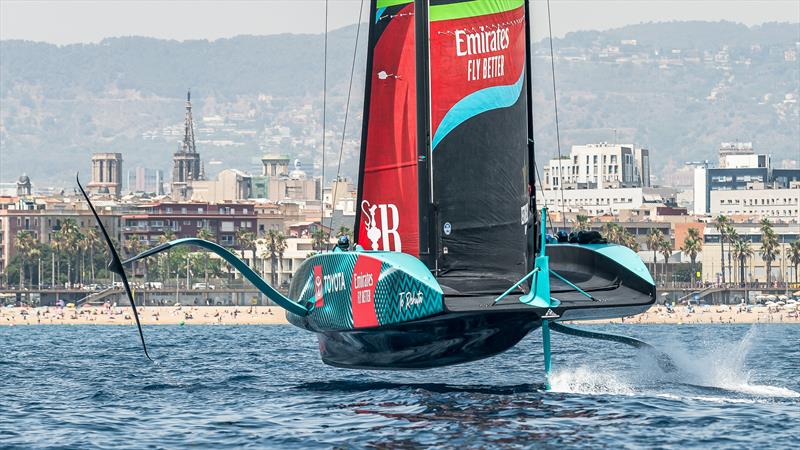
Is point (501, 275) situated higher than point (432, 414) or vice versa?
point (501, 275)

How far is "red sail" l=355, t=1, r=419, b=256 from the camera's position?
1133 inches

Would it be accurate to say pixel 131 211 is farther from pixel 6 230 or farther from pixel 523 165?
pixel 523 165

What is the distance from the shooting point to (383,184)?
29.2 m

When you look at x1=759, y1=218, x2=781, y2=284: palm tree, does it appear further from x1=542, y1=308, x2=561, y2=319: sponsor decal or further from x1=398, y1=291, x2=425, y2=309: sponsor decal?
x1=398, y1=291, x2=425, y2=309: sponsor decal

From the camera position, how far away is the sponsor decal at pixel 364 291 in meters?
26.5

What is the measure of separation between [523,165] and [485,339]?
291 cm

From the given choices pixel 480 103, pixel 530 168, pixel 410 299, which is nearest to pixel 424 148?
pixel 480 103

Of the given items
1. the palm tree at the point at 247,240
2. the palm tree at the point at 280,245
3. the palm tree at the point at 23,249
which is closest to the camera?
the palm tree at the point at 280,245

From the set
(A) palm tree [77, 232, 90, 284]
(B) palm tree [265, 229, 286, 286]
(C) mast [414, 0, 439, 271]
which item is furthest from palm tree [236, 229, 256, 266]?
(C) mast [414, 0, 439, 271]

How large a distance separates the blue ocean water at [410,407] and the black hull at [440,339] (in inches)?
22.6

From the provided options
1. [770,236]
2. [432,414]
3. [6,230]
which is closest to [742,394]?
[432,414]

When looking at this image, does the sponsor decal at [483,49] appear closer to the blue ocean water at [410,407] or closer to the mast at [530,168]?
the mast at [530,168]

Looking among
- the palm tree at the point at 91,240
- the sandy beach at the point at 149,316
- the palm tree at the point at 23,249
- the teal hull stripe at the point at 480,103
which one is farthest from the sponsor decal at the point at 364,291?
the palm tree at the point at 23,249

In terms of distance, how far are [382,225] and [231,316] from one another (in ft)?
340
